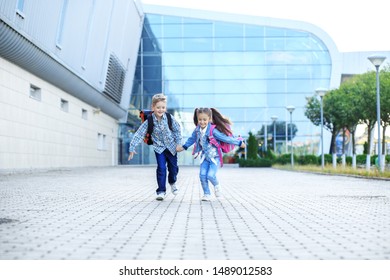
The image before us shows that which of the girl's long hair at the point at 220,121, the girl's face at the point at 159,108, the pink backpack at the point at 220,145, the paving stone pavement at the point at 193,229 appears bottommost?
the paving stone pavement at the point at 193,229

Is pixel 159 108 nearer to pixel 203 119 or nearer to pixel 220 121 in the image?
pixel 203 119

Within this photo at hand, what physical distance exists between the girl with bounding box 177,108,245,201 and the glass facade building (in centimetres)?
3566

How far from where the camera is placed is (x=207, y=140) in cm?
941

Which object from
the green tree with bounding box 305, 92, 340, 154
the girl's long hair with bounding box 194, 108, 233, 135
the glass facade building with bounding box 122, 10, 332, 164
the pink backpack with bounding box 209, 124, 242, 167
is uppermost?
the glass facade building with bounding box 122, 10, 332, 164

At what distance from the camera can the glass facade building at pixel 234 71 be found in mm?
45094

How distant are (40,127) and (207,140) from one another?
53.5ft

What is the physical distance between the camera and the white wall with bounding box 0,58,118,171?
20.2 meters

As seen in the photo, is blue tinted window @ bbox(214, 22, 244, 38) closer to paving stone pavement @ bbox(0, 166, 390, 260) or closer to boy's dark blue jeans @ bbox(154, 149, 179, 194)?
boy's dark blue jeans @ bbox(154, 149, 179, 194)

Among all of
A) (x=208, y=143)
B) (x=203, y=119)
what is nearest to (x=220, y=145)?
(x=208, y=143)

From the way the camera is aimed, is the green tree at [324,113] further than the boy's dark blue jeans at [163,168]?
Yes

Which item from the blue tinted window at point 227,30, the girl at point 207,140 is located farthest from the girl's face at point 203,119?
the blue tinted window at point 227,30

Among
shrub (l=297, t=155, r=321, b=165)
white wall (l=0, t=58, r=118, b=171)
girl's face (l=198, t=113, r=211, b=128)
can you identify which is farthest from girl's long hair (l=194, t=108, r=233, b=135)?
shrub (l=297, t=155, r=321, b=165)

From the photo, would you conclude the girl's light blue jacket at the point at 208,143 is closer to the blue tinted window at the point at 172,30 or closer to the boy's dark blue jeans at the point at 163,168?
the boy's dark blue jeans at the point at 163,168

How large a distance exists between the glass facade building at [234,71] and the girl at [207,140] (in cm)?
3566
